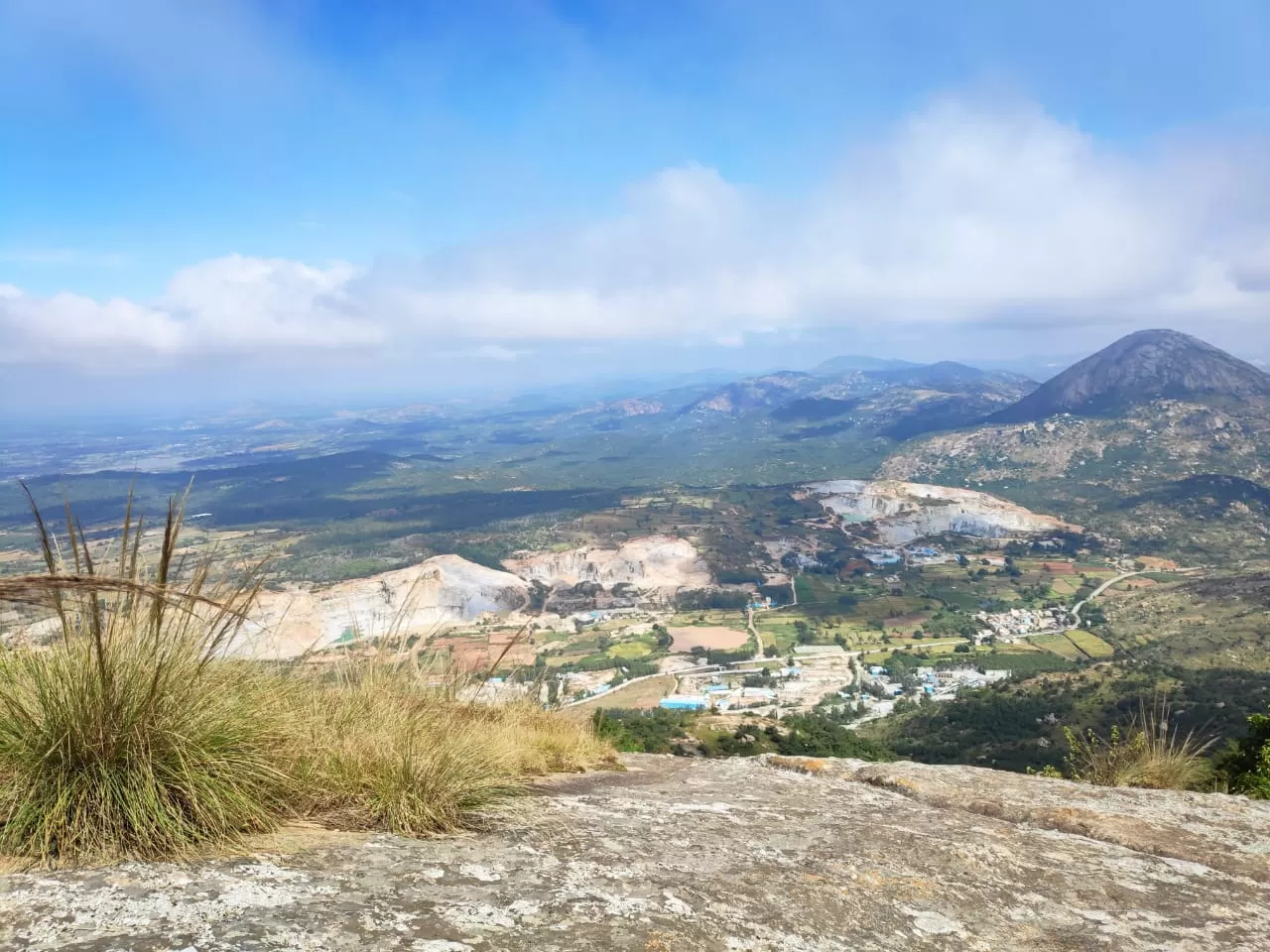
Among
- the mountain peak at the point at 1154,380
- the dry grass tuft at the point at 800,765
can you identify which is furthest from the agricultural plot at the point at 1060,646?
the mountain peak at the point at 1154,380

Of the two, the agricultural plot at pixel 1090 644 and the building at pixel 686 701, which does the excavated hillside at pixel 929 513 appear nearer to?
the agricultural plot at pixel 1090 644

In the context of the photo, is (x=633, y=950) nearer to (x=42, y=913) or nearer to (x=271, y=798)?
(x=42, y=913)

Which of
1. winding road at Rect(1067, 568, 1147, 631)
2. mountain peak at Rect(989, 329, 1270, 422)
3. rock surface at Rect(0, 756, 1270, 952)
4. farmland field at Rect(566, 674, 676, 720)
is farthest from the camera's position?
mountain peak at Rect(989, 329, 1270, 422)

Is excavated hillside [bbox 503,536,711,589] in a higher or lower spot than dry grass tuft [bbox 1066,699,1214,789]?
lower

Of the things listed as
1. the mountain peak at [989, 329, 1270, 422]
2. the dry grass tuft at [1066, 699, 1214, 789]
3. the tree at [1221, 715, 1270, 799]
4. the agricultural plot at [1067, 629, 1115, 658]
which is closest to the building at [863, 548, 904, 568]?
the agricultural plot at [1067, 629, 1115, 658]

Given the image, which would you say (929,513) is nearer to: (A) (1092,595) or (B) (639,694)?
(A) (1092,595)

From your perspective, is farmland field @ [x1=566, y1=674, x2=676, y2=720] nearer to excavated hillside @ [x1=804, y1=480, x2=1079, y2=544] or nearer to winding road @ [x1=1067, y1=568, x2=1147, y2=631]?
winding road @ [x1=1067, y1=568, x2=1147, y2=631]

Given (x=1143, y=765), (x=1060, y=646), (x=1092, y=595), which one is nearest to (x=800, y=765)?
(x=1143, y=765)
